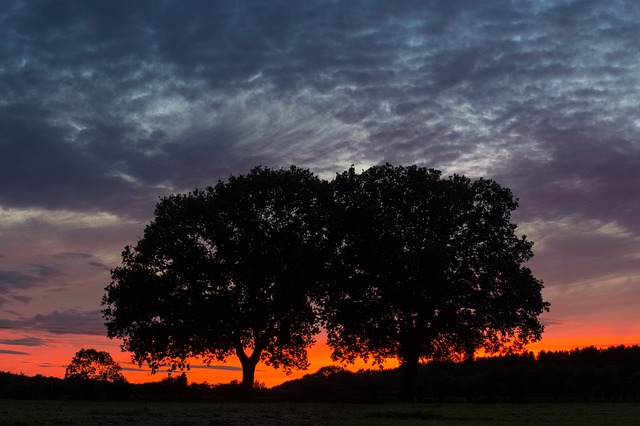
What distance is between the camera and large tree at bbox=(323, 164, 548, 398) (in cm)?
5566

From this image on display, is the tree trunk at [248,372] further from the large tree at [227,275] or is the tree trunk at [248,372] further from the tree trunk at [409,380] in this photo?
the tree trunk at [409,380]

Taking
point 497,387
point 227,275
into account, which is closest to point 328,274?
point 227,275

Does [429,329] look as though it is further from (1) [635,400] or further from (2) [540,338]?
(1) [635,400]

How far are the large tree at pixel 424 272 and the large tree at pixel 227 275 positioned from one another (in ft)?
10.9

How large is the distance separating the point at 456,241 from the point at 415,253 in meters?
5.73

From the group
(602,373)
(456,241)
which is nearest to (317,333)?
(456,241)

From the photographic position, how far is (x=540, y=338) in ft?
193

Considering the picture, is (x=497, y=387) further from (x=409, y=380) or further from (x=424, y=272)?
(x=424, y=272)

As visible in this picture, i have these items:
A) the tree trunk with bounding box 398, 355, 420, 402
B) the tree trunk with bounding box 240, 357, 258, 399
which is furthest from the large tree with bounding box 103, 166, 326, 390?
the tree trunk with bounding box 398, 355, 420, 402

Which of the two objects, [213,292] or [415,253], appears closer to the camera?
[415,253]

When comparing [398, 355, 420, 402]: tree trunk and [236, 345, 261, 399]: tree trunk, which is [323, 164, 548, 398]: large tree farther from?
[236, 345, 261, 399]: tree trunk

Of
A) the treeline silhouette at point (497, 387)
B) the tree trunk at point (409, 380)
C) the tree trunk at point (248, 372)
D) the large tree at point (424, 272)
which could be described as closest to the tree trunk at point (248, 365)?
the tree trunk at point (248, 372)

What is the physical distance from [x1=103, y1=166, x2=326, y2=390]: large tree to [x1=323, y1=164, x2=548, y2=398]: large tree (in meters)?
3.33

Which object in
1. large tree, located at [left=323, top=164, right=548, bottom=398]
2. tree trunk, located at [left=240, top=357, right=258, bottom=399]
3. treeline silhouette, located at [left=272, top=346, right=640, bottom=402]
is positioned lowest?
treeline silhouette, located at [left=272, top=346, right=640, bottom=402]
